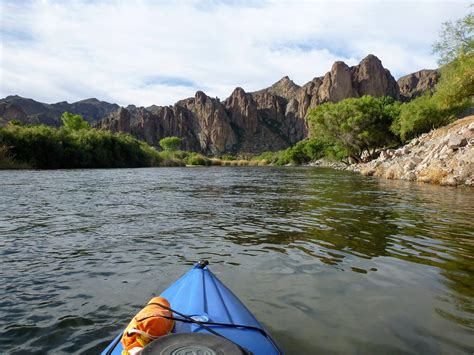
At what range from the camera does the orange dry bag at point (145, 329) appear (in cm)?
257

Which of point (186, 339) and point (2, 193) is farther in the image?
point (2, 193)

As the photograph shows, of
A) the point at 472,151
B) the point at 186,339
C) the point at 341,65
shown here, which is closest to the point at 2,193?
the point at 186,339

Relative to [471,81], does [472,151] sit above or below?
below

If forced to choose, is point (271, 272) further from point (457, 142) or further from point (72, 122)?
point (72, 122)

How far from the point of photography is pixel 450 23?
83.7 feet

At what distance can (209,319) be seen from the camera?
9.77ft

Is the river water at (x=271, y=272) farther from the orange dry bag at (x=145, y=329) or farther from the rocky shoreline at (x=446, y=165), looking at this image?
the rocky shoreline at (x=446, y=165)

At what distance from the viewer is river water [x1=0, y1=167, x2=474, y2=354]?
3697 millimetres

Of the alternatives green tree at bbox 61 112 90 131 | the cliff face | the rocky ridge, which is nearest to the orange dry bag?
the rocky ridge

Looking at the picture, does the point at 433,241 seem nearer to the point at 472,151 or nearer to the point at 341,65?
the point at 472,151

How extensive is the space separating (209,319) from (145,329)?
0.57 metres

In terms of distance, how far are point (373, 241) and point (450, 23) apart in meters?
25.3

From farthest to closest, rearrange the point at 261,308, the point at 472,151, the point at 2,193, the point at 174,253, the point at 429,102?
the point at 429,102
the point at 472,151
the point at 2,193
the point at 174,253
the point at 261,308

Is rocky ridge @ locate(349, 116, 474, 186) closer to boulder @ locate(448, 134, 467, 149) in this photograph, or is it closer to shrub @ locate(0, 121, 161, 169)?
boulder @ locate(448, 134, 467, 149)
